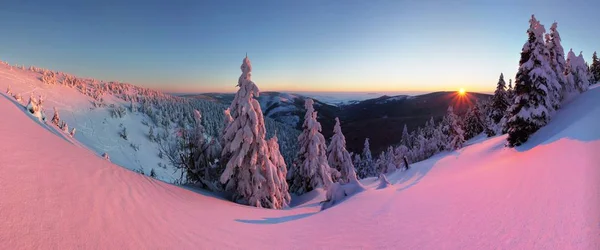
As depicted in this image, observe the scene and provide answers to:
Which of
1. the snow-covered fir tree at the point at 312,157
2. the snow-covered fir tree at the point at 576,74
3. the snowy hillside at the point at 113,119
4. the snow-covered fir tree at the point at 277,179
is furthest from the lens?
the snowy hillside at the point at 113,119

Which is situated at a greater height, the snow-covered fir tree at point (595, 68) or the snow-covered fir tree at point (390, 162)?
the snow-covered fir tree at point (595, 68)

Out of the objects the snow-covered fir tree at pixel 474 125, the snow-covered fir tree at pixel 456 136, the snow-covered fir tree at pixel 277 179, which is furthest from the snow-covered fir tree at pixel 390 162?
the snow-covered fir tree at pixel 277 179

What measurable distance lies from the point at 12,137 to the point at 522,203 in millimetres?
11151

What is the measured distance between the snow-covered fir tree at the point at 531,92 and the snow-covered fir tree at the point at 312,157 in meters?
15.7

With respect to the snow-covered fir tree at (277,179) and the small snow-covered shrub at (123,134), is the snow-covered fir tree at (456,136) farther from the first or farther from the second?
the small snow-covered shrub at (123,134)

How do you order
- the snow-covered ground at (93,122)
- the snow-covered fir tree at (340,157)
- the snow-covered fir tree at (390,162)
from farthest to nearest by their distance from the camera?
the snow-covered ground at (93,122)
the snow-covered fir tree at (390,162)
the snow-covered fir tree at (340,157)

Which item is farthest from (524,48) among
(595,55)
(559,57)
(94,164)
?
(595,55)

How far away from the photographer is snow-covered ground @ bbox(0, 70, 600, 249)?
409 cm

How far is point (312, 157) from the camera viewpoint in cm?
2683

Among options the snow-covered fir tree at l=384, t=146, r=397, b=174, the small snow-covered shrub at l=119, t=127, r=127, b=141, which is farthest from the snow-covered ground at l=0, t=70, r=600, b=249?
the small snow-covered shrub at l=119, t=127, r=127, b=141

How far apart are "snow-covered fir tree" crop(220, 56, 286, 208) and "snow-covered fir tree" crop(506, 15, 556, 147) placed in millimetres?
14742

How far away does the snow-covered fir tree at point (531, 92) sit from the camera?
45.6 ft

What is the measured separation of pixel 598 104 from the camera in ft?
40.3

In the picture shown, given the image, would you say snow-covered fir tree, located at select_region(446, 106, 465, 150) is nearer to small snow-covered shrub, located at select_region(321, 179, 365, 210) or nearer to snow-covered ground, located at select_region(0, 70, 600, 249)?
small snow-covered shrub, located at select_region(321, 179, 365, 210)
